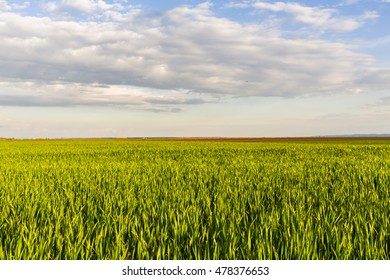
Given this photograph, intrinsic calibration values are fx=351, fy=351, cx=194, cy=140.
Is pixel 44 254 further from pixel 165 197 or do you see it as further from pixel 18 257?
pixel 165 197

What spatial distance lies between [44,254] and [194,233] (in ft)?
4.91

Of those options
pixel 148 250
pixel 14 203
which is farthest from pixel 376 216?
pixel 14 203

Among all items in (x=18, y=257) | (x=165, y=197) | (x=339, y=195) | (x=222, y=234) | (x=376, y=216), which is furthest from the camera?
(x=339, y=195)

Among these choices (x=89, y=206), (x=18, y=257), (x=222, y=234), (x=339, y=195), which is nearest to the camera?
(x=18, y=257)

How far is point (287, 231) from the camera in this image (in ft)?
12.0

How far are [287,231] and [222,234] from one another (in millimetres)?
701

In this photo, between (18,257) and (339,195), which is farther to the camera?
(339,195)

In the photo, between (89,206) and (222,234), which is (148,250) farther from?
(89,206)

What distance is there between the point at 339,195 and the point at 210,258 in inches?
153

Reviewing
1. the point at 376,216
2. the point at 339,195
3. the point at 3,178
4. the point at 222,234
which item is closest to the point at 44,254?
the point at 222,234

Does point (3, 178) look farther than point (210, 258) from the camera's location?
Yes

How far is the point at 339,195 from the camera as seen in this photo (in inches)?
250

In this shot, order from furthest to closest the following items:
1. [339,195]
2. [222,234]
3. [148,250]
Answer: [339,195]
[222,234]
[148,250]
